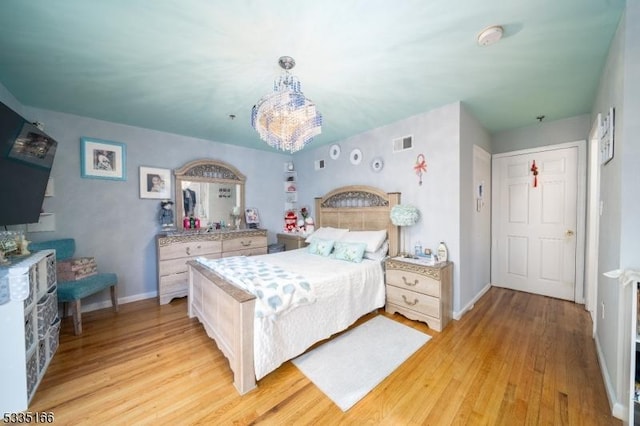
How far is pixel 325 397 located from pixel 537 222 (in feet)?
12.4

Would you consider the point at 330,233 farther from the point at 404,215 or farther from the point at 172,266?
the point at 172,266

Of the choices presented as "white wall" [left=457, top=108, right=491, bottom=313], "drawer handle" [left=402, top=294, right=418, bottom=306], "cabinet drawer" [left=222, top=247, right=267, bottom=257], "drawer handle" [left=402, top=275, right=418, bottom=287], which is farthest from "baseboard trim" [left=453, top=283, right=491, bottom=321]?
"cabinet drawer" [left=222, top=247, right=267, bottom=257]

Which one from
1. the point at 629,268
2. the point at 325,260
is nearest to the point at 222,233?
the point at 325,260

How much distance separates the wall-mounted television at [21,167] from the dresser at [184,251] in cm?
128

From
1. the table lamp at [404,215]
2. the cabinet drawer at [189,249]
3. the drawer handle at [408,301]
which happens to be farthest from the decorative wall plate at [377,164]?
the cabinet drawer at [189,249]

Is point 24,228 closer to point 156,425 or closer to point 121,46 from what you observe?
→ point 121,46

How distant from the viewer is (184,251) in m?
3.40

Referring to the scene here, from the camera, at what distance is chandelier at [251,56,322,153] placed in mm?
→ 1915

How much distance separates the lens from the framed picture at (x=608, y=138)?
1.64m

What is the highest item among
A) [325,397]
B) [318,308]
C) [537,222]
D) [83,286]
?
[537,222]

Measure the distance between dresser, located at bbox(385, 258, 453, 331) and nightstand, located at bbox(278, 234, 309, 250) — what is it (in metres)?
1.75

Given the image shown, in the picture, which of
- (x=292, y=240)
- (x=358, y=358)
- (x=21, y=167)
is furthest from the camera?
(x=292, y=240)

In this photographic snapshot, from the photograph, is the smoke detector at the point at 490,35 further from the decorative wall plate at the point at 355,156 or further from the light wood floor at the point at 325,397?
the light wood floor at the point at 325,397

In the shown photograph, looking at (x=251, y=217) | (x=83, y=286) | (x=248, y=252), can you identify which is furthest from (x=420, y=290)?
(x=83, y=286)
